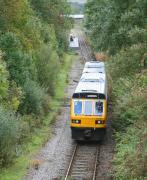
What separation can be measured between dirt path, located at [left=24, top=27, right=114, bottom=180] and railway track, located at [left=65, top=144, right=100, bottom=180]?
0.26 m

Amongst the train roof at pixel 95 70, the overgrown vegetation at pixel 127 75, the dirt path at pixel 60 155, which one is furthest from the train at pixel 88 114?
the train roof at pixel 95 70

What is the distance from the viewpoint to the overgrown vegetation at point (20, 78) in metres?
25.1

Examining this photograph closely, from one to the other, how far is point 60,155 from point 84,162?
1.79m

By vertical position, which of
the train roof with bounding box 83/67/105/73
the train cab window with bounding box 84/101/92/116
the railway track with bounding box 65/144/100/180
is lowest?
the railway track with bounding box 65/144/100/180

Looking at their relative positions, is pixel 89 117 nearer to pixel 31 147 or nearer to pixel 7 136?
pixel 31 147

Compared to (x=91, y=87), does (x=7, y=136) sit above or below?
below

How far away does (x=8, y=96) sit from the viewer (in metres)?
30.0

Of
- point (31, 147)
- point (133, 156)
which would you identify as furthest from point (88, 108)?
point (133, 156)

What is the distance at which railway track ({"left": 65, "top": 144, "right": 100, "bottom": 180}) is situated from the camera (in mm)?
23578

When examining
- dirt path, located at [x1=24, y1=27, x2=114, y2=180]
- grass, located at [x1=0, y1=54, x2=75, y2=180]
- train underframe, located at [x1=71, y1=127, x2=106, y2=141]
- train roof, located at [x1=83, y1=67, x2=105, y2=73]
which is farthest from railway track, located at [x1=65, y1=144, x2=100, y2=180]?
train roof, located at [x1=83, y1=67, x2=105, y2=73]

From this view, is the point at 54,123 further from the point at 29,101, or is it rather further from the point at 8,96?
the point at 8,96

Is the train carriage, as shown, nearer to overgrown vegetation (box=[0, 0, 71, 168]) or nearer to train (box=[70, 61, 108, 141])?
train (box=[70, 61, 108, 141])

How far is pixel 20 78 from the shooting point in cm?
3297

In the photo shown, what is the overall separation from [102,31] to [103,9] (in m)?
2.19
